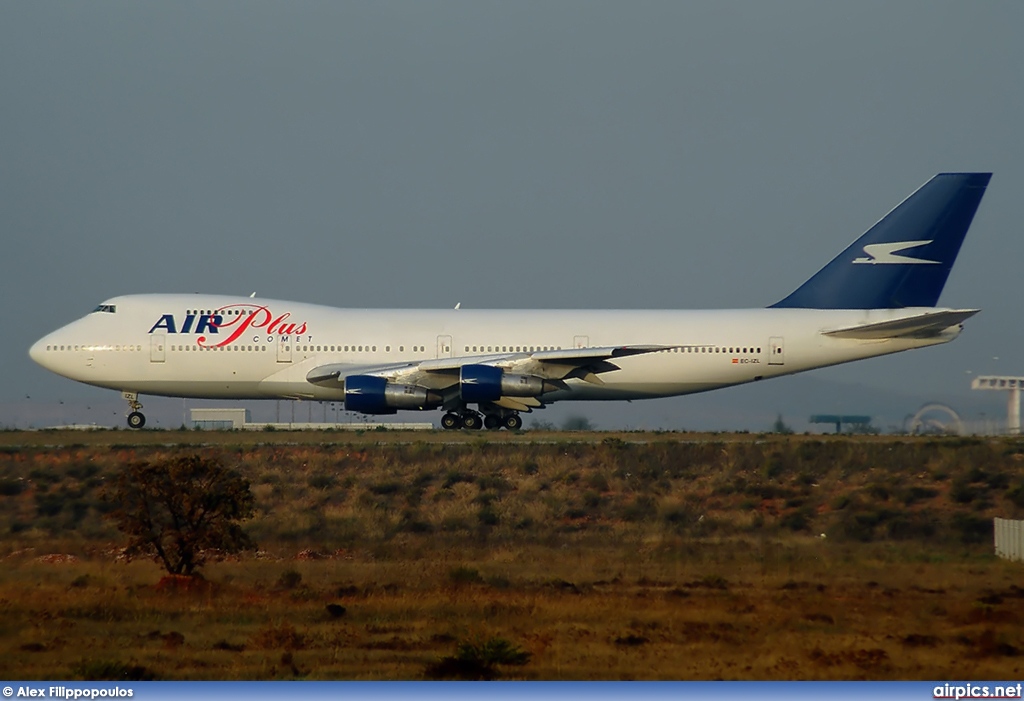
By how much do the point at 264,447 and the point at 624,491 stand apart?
9.75m

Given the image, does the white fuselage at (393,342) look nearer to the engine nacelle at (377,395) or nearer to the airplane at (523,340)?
the airplane at (523,340)

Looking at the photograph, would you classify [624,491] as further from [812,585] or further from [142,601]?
[142,601]

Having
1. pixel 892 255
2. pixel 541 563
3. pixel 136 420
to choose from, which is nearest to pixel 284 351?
pixel 136 420

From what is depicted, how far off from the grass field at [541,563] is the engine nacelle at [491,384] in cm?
238

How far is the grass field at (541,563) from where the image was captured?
14812 millimetres

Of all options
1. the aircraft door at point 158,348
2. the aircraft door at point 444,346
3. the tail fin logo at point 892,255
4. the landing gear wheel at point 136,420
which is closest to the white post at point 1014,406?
the tail fin logo at point 892,255

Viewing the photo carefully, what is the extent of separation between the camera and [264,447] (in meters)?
33.2

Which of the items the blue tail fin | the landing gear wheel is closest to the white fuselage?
the blue tail fin

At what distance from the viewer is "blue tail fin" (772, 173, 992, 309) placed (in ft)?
134

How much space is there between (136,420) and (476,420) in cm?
1122

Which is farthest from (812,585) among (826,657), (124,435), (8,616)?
(124,435)

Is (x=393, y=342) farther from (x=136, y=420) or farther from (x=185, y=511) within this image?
(x=185, y=511)

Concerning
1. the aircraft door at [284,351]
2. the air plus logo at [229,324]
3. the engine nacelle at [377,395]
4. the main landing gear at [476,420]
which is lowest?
the main landing gear at [476,420]

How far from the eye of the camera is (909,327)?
38969 millimetres
